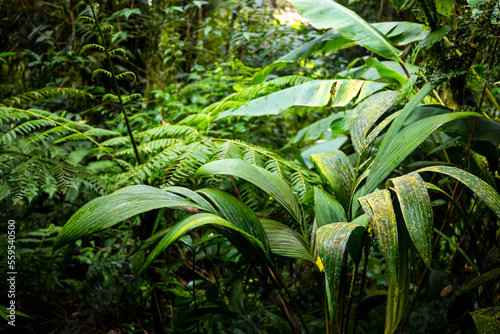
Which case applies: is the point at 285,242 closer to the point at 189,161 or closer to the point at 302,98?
the point at 189,161

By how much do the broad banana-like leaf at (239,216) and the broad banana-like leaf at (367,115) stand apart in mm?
393

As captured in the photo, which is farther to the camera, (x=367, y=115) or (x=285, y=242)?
(x=367, y=115)

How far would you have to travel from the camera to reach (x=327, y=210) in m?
0.89

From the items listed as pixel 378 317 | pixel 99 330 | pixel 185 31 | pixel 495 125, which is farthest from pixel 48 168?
pixel 185 31

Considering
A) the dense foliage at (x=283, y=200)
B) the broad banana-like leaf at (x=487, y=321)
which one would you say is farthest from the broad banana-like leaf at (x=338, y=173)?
the broad banana-like leaf at (x=487, y=321)

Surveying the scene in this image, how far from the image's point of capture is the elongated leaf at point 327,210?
0.87 m

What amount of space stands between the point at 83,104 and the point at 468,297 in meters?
2.31

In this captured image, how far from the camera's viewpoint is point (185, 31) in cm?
278

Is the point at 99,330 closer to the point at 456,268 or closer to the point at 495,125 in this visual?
the point at 456,268

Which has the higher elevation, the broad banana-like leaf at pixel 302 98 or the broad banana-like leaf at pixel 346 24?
the broad banana-like leaf at pixel 346 24

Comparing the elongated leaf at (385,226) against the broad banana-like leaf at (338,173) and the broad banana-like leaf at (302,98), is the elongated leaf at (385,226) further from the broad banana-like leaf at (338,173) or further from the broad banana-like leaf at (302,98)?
the broad banana-like leaf at (302,98)

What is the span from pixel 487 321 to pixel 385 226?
16.8 inches

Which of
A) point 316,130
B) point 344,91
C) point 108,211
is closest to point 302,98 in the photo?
point 344,91

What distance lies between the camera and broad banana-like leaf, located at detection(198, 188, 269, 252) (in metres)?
0.79
